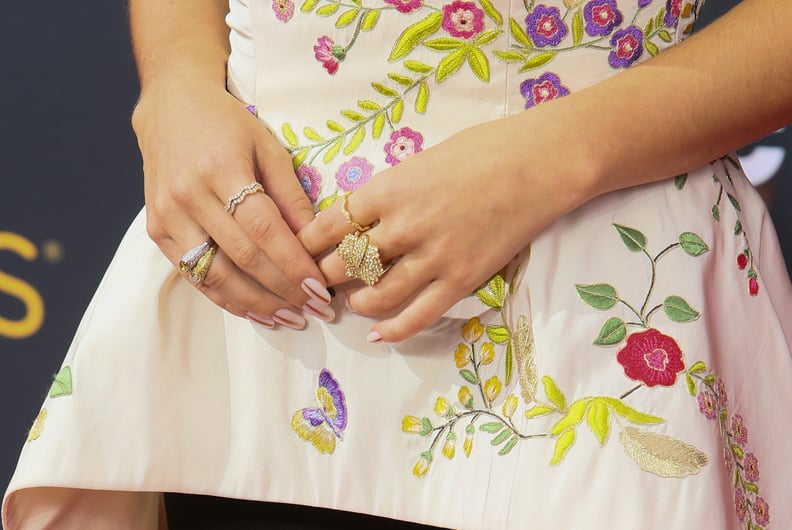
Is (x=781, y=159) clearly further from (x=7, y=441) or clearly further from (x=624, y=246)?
(x=7, y=441)

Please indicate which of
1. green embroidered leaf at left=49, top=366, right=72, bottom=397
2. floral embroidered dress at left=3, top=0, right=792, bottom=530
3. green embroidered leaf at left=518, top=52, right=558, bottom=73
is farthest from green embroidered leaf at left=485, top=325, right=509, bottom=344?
green embroidered leaf at left=49, top=366, right=72, bottom=397

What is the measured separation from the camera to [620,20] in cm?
66

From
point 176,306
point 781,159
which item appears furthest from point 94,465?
point 781,159

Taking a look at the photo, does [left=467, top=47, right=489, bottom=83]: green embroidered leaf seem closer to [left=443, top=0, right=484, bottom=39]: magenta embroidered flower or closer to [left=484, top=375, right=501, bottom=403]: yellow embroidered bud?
[left=443, top=0, right=484, bottom=39]: magenta embroidered flower

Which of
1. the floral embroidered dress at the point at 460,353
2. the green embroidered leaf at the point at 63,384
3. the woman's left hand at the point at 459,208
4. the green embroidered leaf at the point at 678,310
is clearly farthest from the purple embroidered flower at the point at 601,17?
the green embroidered leaf at the point at 63,384

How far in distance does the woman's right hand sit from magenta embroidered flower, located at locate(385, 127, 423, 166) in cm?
8

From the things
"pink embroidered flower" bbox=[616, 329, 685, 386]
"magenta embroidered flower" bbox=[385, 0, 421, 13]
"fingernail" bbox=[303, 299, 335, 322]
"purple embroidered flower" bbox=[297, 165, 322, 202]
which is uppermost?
"magenta embroidered flower" bbox=[385, 0, 421, 13]

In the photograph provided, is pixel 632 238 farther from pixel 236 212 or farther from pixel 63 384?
pixel 63 384

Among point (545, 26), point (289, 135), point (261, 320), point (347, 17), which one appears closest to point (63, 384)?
point (261, 320)

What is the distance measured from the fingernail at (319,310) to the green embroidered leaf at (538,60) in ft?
0.79

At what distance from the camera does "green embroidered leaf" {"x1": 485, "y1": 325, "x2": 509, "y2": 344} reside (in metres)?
0.66

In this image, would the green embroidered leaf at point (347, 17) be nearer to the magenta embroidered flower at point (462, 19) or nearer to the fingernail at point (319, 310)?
the magenta embroidered flower at point (462, 19)

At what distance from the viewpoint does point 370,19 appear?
67cm

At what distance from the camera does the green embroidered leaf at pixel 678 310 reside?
0.59m
